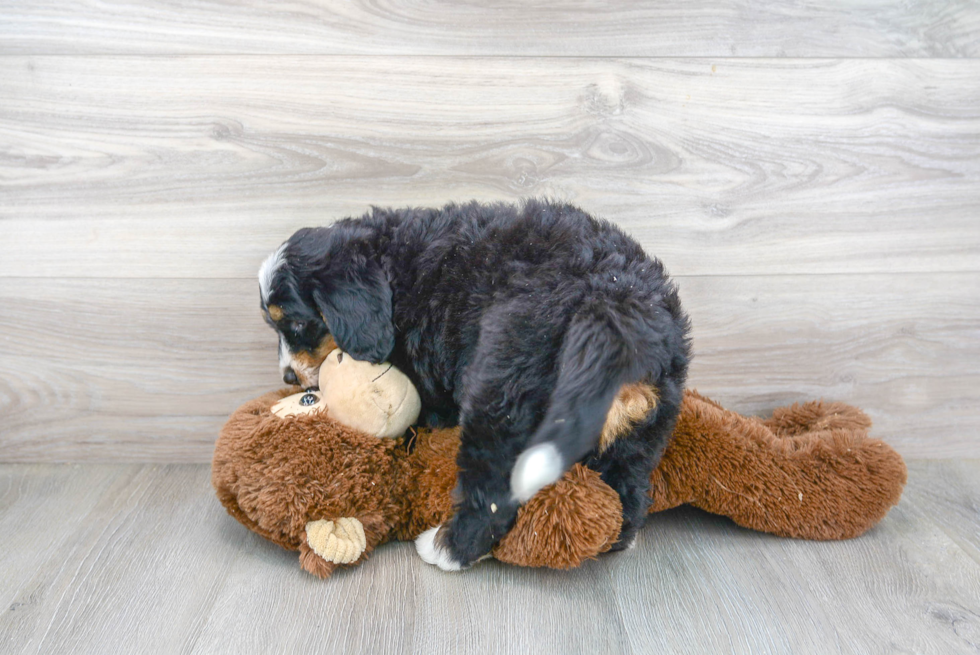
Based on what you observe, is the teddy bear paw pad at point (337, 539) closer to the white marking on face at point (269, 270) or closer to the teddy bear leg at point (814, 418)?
the white marking on face at point (269, 270)

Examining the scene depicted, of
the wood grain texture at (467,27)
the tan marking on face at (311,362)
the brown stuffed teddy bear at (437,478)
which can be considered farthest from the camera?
the wood grain texture at (467,27)

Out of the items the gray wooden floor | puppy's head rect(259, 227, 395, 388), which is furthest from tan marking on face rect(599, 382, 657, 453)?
puppy's head rect(259, 227, 395, 388)

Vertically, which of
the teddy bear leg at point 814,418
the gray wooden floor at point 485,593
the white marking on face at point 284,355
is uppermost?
the white marking on face at point 284,355

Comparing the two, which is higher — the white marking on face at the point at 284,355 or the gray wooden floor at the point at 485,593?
the white marking on face at the point at 284,355

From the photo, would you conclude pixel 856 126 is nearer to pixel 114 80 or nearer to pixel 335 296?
pixel 335 296

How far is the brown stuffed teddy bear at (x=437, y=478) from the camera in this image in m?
1.09

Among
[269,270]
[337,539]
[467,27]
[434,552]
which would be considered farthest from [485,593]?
[467,27]

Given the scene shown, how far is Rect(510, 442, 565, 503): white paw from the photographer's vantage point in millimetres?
918

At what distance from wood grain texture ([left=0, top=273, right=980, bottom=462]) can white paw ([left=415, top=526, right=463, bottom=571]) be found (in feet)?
1.72

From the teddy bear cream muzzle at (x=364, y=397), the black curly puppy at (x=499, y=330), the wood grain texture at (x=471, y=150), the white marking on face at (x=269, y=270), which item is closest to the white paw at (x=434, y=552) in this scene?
the black curly puppy at (x=499, y=330)

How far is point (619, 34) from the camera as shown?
1.37 metres

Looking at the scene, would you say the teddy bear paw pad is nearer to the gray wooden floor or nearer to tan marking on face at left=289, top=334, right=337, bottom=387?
the gray wooden floor

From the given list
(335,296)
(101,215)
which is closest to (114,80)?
(101,215)

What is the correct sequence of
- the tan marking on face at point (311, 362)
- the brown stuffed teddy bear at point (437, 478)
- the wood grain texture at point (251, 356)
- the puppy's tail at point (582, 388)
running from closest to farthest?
the puppy's tail at point (582, 388) → the brown stuffed teddy bear at point (437, 478) → the tan marking on face at point (311, 362) → the wood grain texture at point (251, 356)
